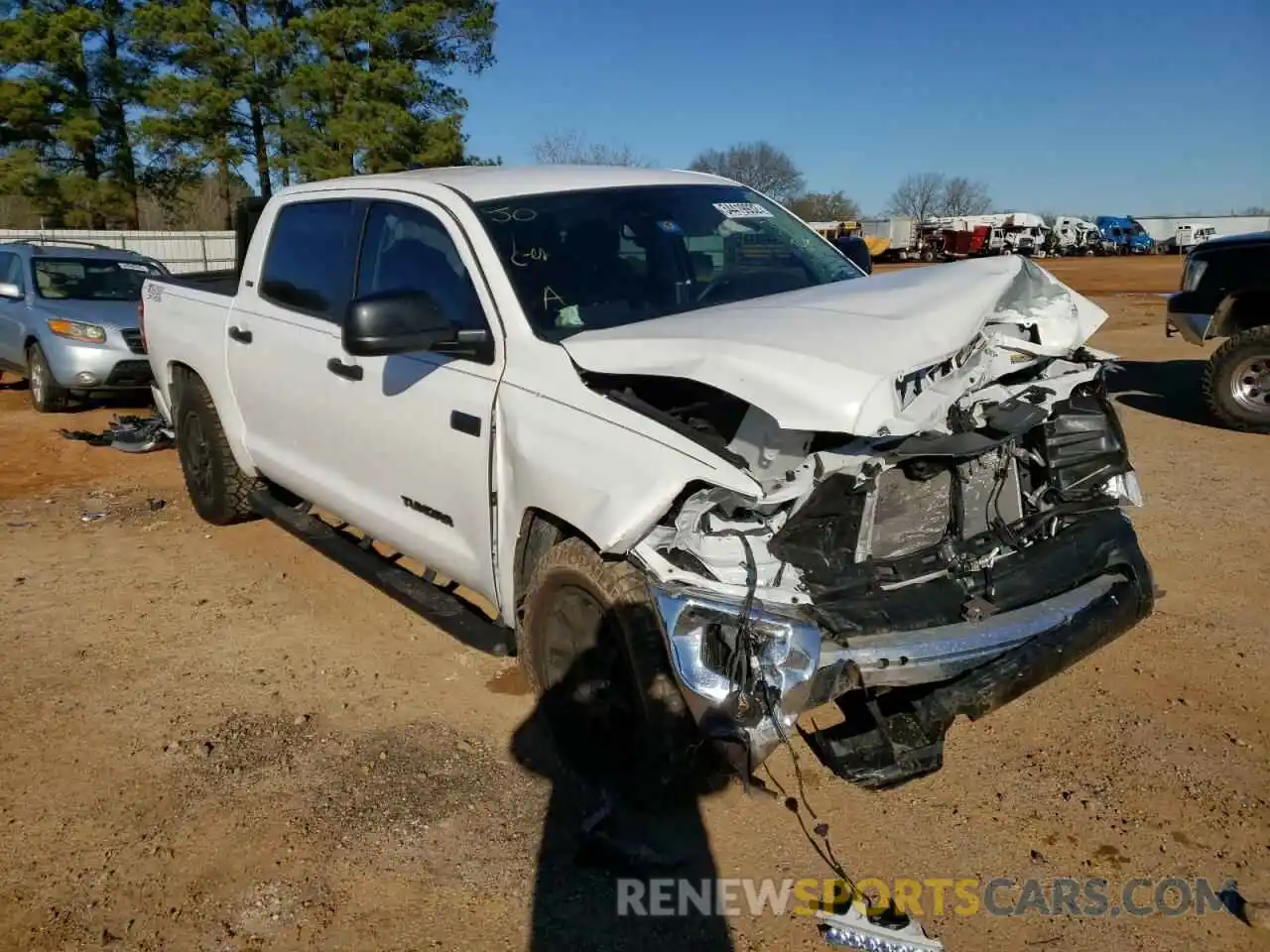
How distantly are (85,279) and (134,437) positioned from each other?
356 cm

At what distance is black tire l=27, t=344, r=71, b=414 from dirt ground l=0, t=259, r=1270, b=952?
5.72 meters

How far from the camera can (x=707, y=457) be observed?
2.78 metres

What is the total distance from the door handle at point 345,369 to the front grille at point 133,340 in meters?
6.86

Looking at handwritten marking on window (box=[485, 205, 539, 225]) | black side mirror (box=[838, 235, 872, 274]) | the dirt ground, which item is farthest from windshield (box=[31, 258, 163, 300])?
handwritten marking on window (box=[485, 205, 539, 225])

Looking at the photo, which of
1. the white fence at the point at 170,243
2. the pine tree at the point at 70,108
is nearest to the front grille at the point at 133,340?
the white fence at the point at 170,243

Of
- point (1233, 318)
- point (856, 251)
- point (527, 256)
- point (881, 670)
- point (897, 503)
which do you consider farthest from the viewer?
point (1233, 318)

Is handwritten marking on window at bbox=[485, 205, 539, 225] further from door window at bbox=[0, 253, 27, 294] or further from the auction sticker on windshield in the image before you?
door window at bbox=[0, 253, 27, 294]

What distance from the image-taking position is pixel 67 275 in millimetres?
11117

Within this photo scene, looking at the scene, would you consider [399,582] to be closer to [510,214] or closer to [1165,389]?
[510,214]

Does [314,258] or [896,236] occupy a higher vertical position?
[314,258]

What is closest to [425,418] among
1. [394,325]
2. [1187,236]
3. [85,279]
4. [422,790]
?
[394,325]

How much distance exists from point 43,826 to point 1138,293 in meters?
28.3

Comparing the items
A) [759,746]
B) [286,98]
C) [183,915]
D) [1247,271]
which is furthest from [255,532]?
[286,98]

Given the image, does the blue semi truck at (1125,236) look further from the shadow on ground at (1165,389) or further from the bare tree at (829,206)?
the shadow on ground at (1165,389)
